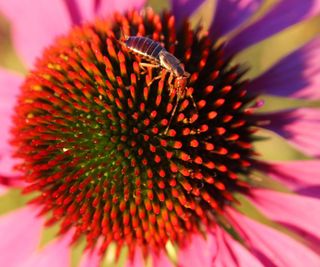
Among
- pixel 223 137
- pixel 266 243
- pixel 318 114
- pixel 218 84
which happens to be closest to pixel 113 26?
pixel 218 84

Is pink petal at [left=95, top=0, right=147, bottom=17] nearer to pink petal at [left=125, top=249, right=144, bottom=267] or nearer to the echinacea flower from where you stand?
the echinacea flower

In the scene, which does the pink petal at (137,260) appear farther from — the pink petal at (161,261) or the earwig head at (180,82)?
the earwig head at (180,82)

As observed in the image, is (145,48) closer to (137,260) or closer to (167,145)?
(167,145)

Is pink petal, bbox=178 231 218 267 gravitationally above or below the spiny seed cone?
below

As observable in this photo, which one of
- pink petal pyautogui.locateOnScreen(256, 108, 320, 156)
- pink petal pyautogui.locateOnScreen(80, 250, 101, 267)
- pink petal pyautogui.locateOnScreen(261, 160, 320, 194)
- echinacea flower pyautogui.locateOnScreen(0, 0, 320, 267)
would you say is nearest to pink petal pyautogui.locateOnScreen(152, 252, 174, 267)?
echinacea flower pyautogui.locateOnScreen(0, 0, 320, 267)

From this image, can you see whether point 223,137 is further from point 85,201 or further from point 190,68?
Result: point 85,201

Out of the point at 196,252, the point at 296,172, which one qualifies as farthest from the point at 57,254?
the point at 296,172

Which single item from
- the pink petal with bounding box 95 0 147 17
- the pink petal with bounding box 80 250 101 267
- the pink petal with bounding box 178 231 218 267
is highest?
the pink petal with bounding box 95 0 147 17
